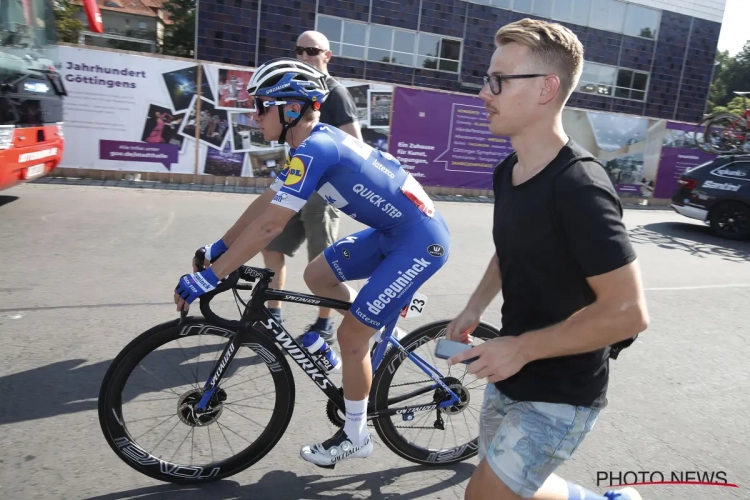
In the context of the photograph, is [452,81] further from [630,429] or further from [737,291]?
[630,429]

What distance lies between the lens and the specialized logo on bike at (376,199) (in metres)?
2.83

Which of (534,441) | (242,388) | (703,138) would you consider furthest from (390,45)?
(534,441)

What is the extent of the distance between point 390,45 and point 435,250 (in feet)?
82.0

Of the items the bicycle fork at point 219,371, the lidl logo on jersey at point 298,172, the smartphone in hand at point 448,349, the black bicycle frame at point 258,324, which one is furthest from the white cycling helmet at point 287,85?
the smartphone in hand at point 448,349

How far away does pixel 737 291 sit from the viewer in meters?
7.40

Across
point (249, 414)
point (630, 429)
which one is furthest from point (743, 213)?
point (249, 414)

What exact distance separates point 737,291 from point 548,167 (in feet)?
23.1

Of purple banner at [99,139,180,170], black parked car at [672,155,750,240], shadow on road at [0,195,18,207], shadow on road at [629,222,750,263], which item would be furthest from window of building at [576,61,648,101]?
shadow on road at [0,195,18,207]

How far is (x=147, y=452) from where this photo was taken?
2.78 meters

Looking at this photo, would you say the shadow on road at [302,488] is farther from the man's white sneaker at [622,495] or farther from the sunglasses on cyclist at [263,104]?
the sunglasses on cyclist at [263,104]

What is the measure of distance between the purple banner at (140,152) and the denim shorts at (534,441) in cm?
1052

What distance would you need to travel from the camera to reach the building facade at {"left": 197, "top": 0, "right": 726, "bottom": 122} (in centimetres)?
2395

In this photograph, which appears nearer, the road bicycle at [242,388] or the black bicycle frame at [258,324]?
the road bicycle at [242,388]

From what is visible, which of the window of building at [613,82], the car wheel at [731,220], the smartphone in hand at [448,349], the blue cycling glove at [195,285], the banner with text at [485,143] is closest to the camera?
the smartphone in hand at [448,349]
